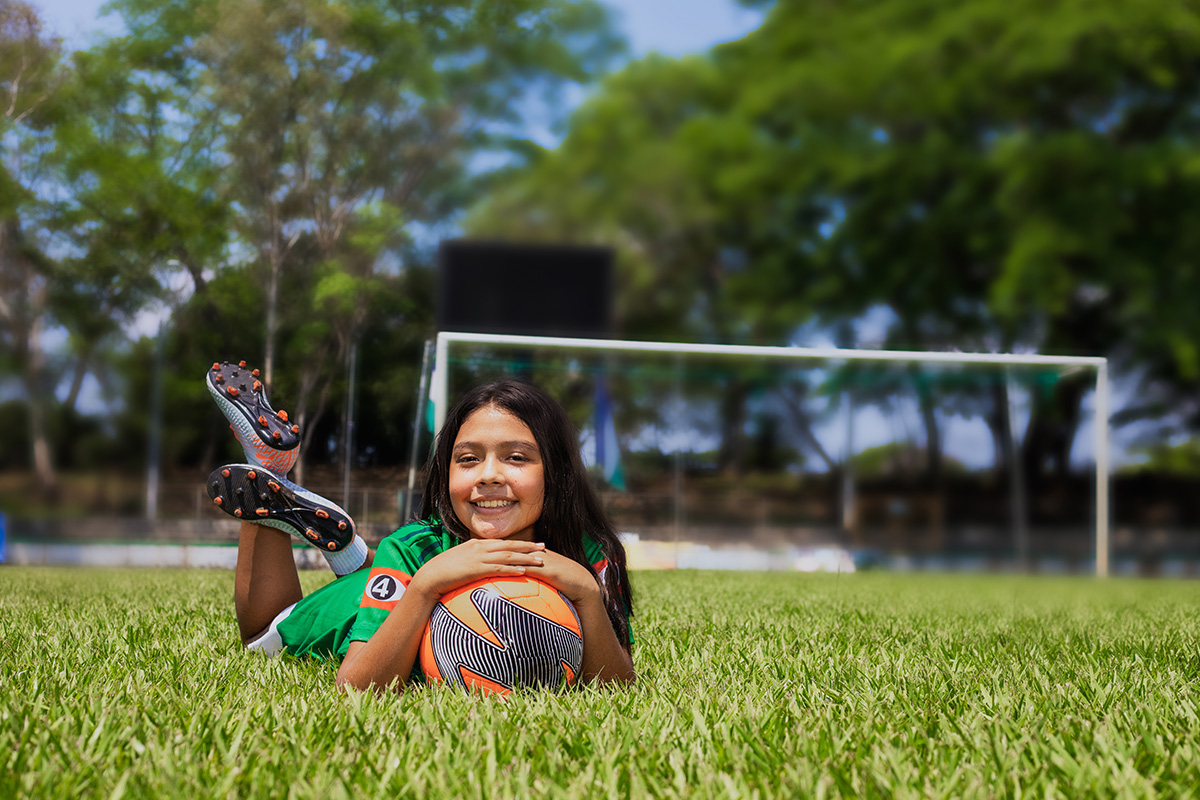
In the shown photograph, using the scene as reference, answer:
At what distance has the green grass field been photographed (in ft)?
6.16

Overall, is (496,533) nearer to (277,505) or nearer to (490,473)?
(490,473)

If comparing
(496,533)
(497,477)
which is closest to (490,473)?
(497,477)

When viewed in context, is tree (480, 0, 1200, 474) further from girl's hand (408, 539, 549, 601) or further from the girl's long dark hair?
girl's hand (408, 539, 549, 601)

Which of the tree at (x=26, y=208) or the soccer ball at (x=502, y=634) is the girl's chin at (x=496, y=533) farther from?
the tree at (x=26, y=208)

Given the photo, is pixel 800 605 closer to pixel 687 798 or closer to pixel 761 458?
pixel 687 798

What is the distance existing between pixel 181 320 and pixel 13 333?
3.74 m

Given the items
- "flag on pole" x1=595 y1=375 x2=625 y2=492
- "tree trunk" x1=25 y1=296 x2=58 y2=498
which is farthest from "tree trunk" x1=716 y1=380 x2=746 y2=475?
"tree trunk" x1=25 y1=296 x2=58 y2=498

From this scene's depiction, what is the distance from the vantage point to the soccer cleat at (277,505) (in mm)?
2916

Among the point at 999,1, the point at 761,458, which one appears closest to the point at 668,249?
the point at 761,458

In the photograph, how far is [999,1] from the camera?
57.1 feet

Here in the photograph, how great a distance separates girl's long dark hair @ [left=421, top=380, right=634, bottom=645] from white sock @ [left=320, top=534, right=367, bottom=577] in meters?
0.78

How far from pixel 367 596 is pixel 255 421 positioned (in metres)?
0.66

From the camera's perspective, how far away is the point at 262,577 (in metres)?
3.38

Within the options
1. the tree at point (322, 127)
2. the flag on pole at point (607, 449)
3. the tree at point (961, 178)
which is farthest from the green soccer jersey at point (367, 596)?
the tree at point (322, 127)
